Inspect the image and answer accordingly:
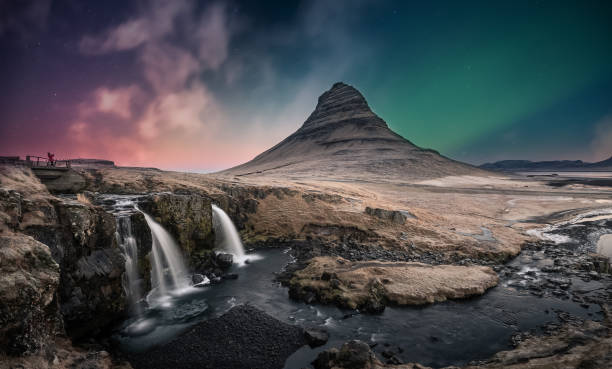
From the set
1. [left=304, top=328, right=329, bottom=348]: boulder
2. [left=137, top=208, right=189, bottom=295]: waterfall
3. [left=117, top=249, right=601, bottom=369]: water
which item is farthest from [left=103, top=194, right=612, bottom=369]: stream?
[left=137, top=208, right=189, bottom=295]: waterfall

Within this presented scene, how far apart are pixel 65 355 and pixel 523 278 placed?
1269 inches

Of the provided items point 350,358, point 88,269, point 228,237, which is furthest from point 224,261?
point 350,358

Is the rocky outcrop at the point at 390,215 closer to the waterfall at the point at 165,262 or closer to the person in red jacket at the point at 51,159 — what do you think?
the waterfall at the point at 165,262

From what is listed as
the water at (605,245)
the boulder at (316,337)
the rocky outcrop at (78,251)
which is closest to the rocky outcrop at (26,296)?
the rocky outcrop at (78,251)

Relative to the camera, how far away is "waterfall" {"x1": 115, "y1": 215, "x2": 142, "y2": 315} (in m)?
18.6

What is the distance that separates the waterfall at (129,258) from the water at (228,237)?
10.7 m

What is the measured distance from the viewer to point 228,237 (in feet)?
105

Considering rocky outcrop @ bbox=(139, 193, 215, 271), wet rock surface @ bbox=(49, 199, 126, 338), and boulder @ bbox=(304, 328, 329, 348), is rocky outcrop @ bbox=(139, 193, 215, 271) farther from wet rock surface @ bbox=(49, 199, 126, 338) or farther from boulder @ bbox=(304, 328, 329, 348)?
boulder @ bbox=(304, 328, 329, 348)

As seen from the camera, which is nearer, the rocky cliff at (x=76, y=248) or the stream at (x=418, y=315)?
the rocky cliff at (x=76, y=248)

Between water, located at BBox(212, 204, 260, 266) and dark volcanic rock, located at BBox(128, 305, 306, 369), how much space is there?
41.4 feet

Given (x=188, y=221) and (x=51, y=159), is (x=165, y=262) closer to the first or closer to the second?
(x=188, y=221)

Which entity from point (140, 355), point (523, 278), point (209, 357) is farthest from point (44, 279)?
point (523, 278)

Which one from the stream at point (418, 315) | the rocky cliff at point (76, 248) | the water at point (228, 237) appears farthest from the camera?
the water at point (228, 237)

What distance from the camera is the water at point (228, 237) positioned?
30.0m
